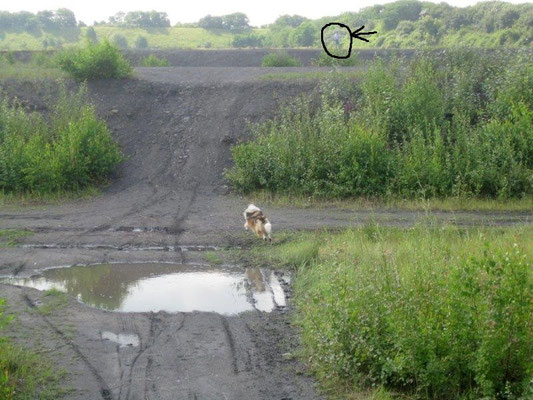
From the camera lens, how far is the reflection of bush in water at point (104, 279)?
11938 millimetres

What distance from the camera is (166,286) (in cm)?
1264

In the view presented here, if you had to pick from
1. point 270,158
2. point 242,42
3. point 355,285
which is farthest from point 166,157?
point 242,42

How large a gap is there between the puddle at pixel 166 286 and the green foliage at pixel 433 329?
3.05 metres

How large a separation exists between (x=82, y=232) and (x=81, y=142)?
566 centimetres

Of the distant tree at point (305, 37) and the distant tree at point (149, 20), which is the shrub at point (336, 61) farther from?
the distant tree at point (149, 20)

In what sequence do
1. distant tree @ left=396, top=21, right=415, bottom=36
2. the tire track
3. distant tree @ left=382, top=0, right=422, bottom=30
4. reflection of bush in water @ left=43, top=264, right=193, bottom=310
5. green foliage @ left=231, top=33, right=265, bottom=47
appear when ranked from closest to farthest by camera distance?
the tire track
reflection of bush in water @ left=43, top=264, right=193, bottom=310
distant tree @ left=396, top=21, right=415, bottom=36
distant tree @ left=382, top=0, right=422, bottom=30
green foliage @ left=231, top=33, right=265, bottom=47

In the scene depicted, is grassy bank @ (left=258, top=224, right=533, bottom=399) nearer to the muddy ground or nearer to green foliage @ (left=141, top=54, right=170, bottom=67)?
the muddy ground

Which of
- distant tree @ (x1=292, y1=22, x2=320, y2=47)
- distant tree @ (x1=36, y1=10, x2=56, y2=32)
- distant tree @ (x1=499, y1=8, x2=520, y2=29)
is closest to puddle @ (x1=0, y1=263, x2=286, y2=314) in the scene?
distant tree @ (x1=499, y1=8, x2=520, y2=29)

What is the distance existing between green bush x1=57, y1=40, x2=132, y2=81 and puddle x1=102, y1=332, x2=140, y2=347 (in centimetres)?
1839

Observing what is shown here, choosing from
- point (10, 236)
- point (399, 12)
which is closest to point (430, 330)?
point (10, 236)

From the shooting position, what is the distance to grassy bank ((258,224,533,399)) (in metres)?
6.92

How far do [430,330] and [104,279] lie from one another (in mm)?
7414

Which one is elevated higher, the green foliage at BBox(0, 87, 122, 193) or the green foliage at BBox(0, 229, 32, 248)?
the green foliage at BBox(0, 87, 122, 193)

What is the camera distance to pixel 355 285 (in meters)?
8.48
